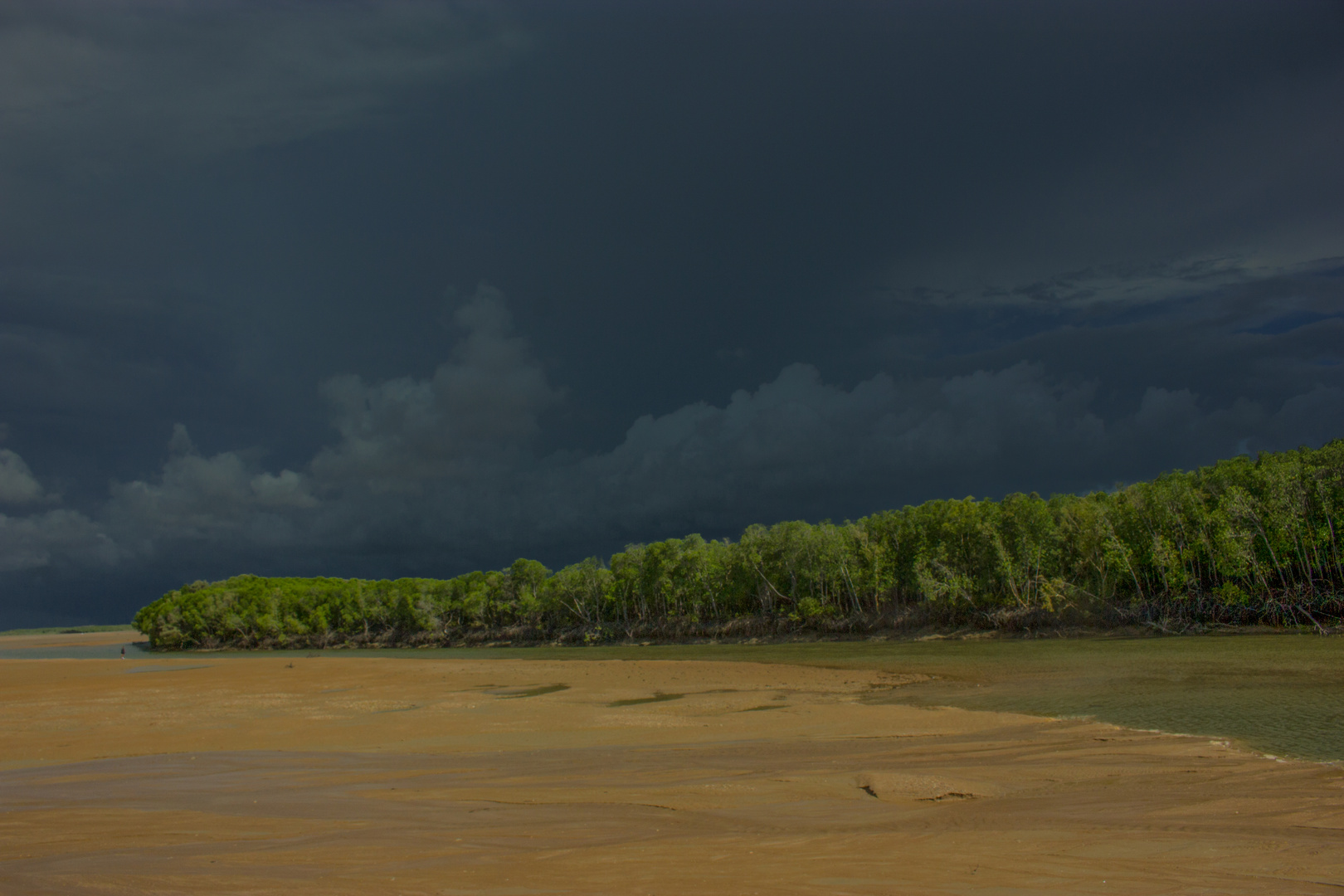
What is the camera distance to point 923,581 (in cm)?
7181

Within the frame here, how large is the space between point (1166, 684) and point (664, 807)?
25.5 meters

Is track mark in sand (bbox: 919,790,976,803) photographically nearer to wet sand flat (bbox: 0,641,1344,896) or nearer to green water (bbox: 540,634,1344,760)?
wet sand flat (bbox: 0,641,1344,896)

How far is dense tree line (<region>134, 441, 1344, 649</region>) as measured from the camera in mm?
58219

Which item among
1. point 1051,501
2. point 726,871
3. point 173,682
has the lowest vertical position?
point 173,682

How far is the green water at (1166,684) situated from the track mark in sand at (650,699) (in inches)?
320

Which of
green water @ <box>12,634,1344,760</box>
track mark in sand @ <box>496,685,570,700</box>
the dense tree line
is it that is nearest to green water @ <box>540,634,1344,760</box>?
green water @ <box>12,634,1344,760</box>

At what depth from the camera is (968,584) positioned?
74.9m

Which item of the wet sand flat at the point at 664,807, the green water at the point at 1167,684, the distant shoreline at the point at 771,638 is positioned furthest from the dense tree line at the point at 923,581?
the wet sand flat at the point at 664,807

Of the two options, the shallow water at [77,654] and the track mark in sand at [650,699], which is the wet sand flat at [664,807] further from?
the shallow water at [77,654]

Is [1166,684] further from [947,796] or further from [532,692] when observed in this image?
[532,692]

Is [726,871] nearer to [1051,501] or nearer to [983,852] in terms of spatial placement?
[983,852]

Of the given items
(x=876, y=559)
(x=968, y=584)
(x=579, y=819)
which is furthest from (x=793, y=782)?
(x=876, y=559)

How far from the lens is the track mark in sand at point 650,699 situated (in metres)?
27.3

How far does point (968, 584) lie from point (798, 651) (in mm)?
24040
